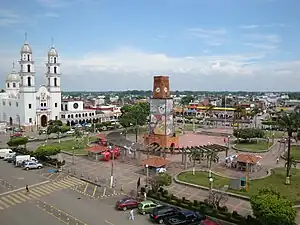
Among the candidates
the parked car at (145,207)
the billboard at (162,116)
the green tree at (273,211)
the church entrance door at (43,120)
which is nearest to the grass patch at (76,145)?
the billboard at (162,116)

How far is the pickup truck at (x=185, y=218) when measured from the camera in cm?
2569

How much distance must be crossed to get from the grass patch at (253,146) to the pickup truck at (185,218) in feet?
121

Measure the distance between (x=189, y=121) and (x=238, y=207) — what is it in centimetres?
8520

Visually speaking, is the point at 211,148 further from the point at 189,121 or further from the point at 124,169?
the point at 189,121

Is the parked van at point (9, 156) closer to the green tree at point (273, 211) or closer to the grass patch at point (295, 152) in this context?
the green tree at point (273, 211)

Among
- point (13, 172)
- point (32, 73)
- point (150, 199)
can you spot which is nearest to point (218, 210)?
point (150, 199)

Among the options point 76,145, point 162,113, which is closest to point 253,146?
point 162,113

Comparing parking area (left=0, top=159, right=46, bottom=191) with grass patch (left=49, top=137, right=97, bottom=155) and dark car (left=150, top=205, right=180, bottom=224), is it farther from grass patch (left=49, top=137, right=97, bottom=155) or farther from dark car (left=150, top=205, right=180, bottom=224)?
dark car (left=150, top=205, right=180, bottom=224)

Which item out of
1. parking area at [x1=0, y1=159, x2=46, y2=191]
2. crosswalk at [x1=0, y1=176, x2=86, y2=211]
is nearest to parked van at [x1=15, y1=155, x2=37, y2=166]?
parking area at [x1=0, y1=159, x2=46, y2=191]

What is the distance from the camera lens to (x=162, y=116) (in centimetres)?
5800

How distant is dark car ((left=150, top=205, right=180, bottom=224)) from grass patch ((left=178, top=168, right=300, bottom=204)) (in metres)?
10.1

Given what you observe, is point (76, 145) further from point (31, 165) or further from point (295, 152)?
point (295, 152)

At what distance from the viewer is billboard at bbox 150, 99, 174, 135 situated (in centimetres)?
5766

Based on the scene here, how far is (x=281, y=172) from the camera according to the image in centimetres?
4244
